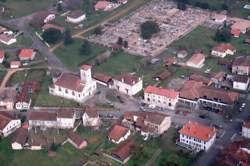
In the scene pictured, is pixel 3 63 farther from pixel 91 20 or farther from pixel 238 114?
pixel 238 114

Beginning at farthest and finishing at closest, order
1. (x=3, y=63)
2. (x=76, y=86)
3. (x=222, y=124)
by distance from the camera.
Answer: (x=3, y=63)
(x=76, y=86)
(x=222, y=124)

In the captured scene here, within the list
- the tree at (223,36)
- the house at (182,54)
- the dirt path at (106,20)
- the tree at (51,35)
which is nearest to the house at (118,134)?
the house at (182,54)

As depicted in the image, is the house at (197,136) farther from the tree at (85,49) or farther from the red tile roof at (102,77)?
the tree at (85,49)

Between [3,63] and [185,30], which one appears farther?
[185,30]

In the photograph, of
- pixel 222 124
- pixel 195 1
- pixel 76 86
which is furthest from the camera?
pixel 195 1

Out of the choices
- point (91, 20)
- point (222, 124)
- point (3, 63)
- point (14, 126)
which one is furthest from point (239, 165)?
point (91, 20)

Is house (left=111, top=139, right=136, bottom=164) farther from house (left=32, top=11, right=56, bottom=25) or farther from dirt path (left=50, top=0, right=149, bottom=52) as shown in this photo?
house (left=32, top=11, right=56, bottom=25)

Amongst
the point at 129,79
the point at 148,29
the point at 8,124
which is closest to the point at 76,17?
the point at 148,29
